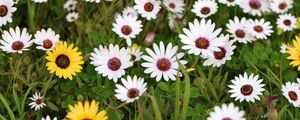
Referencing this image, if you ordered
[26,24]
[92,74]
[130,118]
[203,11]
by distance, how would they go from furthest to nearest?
[26,24] → [203,11] → [92,74] → [130,118]

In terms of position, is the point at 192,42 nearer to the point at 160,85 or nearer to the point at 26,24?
the point at 160,85

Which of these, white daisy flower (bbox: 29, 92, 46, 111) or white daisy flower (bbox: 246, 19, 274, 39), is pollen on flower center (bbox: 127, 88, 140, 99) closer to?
white daisy flower (bbox: 29, 92, 46, 111)

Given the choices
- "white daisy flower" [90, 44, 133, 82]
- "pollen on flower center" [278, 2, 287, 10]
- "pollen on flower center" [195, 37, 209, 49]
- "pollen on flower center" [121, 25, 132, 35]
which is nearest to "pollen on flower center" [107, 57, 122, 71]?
"white daisy flower" [90, 44, 133, 82]

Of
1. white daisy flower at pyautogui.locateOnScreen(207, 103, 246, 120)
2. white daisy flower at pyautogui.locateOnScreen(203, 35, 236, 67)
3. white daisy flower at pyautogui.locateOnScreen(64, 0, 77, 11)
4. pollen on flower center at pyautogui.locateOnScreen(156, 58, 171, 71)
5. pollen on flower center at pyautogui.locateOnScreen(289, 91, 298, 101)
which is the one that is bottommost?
white daisy flower at pyautogui.locateOnScreen(207, 103, 246, 120)

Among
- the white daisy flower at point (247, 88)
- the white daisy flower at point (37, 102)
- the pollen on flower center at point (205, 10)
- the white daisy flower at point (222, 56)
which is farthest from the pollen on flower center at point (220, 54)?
the white daisy flower at point (37, 102)

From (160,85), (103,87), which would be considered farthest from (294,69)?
(103,87)

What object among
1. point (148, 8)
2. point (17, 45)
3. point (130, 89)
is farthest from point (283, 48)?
point (17, 45)
